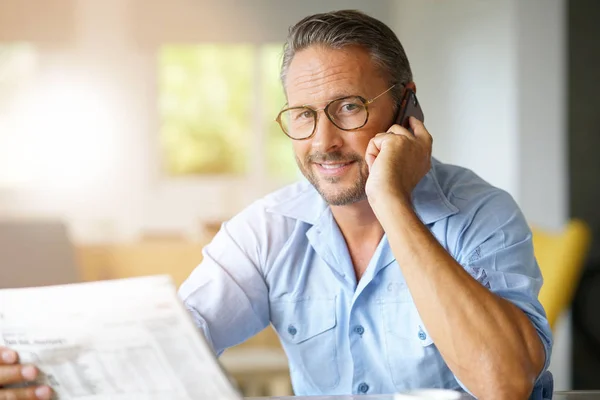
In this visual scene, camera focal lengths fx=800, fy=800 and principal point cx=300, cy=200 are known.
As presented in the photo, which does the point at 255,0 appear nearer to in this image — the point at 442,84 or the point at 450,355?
the point at 442,84

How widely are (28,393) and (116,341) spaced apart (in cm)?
14

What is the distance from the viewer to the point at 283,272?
150 centimetres

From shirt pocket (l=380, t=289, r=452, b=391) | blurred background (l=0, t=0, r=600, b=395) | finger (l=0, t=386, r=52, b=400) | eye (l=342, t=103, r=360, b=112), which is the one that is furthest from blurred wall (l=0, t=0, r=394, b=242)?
finger (l=0, t=386, r=52, b=400)

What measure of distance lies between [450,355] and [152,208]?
19.9 ft

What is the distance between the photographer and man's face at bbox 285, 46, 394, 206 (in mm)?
1464

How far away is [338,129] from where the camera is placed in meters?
1.47

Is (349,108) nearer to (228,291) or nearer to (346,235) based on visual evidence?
(346,235)

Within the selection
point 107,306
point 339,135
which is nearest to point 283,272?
point 339,135

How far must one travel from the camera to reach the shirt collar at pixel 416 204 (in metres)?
1.41

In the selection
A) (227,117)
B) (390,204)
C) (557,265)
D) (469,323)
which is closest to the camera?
(469,323)

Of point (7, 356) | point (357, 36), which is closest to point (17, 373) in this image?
point (7, 356)

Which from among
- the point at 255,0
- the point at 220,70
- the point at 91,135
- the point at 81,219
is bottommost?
the point at 81,219

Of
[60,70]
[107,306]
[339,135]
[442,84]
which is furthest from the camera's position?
[60,70]

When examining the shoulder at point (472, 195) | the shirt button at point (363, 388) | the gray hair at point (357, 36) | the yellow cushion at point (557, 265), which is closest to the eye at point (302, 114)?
the gray hair at point (357, 36)
